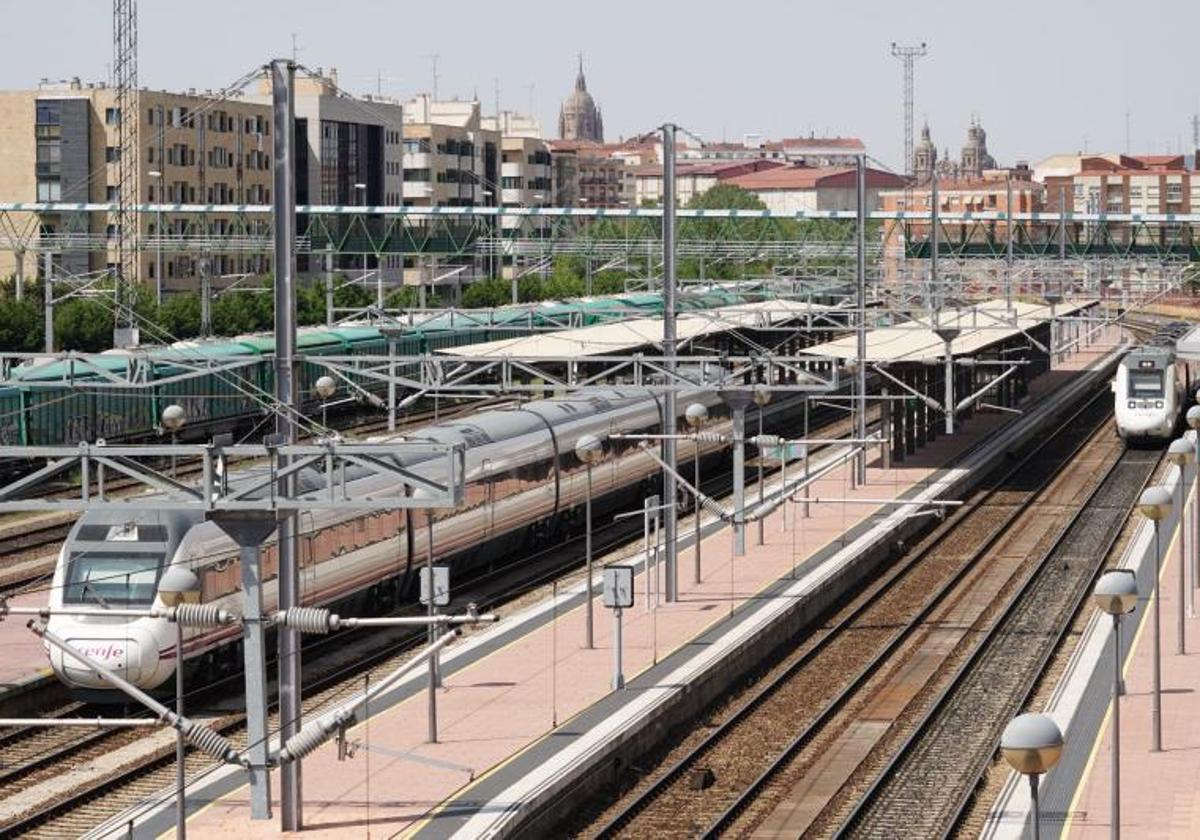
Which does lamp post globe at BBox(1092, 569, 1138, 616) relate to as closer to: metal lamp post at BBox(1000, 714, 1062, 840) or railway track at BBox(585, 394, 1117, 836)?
railway track at BBox(585, 394, 1117, 836)

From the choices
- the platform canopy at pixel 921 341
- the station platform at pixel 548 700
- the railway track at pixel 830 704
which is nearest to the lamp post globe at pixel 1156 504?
the railway track at pixel 830 704

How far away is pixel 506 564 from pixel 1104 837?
1963cm

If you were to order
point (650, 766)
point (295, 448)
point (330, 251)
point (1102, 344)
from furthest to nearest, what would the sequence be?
point (1102, 344) < point (330, 251) < point (650, 766) < point (295, 448)

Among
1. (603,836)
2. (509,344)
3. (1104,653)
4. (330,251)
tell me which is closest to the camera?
(603,836)

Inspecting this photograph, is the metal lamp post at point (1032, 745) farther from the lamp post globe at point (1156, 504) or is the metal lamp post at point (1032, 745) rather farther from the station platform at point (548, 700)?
the lamp post globe at point (1156, 504)

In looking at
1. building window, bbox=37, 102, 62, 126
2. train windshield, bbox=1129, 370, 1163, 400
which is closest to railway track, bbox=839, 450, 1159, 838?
train windshield, bbox=1129, 370, 1163, 400

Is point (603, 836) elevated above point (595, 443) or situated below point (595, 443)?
below

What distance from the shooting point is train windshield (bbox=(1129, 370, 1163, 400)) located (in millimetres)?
56969

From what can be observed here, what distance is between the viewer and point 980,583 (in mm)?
38062

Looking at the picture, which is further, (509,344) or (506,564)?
(509,344)

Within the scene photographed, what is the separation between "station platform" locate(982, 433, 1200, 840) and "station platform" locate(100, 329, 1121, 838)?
416 centimetres

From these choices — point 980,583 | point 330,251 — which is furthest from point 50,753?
point 330,251

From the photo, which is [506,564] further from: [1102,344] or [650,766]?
[1102,344]

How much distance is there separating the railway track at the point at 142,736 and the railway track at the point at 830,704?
4741 millimetres
